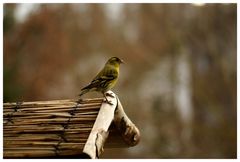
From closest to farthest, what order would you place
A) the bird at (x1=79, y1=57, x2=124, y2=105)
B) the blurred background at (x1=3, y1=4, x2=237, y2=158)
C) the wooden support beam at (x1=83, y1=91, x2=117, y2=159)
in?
the wooden support beam at (x1=83, y1=91, x2=117, y2=159)
the bird at (x1=79, y1=57, x2=124, y2=105)
the blurred background at (x1=3, y1=4, x2=237, y2=158)

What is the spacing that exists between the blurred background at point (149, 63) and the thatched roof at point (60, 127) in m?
9.12

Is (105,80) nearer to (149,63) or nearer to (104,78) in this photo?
(104,78)

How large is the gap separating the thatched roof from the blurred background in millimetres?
9121

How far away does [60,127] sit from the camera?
362cm

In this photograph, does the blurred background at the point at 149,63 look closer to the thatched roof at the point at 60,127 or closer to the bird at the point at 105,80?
the bird at the point at 105,80

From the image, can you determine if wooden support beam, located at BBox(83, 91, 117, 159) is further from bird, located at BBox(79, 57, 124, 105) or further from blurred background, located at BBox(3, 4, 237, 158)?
blurred background, located at BBox(3, 4, 237, 158)

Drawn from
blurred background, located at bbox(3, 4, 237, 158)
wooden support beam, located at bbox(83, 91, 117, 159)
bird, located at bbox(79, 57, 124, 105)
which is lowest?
wooden support beam, located at bbox(83, 91, 117, 159)

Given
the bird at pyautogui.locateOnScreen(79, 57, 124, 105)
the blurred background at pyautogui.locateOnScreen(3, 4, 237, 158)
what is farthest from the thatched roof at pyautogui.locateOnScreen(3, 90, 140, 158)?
the blurred background at pyautogui.locateOnScreen(3, 4, 237, 158)

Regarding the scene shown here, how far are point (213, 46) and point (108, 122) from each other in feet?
41.9

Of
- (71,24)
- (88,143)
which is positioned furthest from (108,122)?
(71,24)

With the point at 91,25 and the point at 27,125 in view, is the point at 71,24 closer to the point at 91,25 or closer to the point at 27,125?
the point at 91,25

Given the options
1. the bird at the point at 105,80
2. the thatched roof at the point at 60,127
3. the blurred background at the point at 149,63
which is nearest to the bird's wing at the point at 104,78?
the bird at the point at 105,80

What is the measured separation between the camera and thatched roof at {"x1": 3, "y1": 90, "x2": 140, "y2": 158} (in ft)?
11.2

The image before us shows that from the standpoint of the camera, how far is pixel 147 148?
15.0 metres
